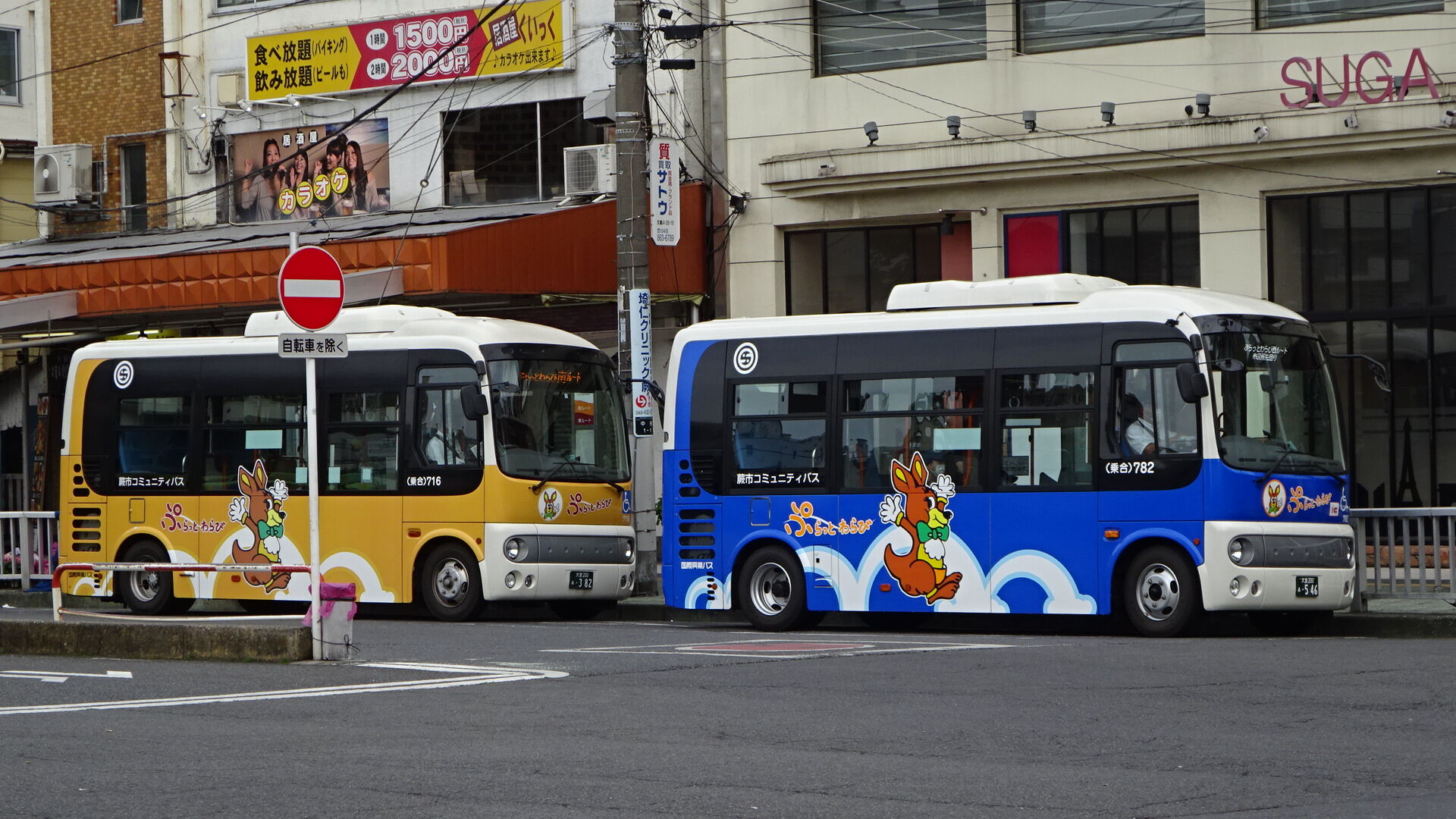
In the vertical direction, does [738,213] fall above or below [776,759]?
above

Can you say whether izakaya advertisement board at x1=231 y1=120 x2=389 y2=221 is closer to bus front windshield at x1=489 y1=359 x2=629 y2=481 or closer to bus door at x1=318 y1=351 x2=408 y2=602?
bus door at x1=318 y1=351 x2=408 y2=602

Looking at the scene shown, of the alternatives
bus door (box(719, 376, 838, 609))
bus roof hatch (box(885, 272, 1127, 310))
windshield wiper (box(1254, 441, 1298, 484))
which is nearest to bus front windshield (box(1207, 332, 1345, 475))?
windshield wiper (box(1254, 441, 1298, 484))

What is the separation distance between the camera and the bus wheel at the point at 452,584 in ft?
65.6

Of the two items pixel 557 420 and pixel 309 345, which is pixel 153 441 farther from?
pixel 309 345

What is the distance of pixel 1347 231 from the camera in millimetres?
22000

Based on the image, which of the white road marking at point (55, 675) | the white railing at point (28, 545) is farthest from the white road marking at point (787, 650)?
the white railing at point (28, 545)

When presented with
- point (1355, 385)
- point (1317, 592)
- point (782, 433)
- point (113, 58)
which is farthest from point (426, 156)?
point (1317, 592)

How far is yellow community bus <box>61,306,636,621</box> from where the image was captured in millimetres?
20016

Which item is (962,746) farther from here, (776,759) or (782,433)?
(782,433)

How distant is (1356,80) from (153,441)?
13.6 meters

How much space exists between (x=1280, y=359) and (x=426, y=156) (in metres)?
14.5

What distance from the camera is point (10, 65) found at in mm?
35312

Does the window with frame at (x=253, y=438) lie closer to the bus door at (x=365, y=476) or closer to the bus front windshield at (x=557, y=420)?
the bus door at (x=365, y=476)

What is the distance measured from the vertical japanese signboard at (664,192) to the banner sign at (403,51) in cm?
520
